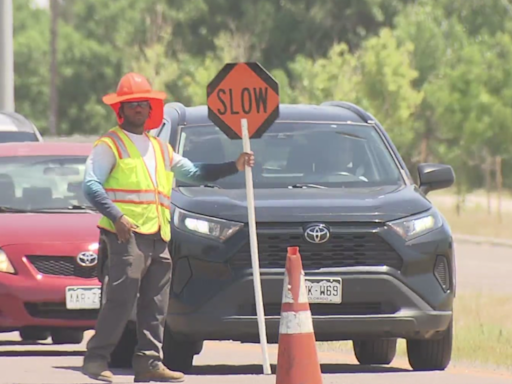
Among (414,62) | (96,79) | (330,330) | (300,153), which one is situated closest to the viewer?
(330,330)

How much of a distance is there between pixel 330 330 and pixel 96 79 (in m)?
74.1

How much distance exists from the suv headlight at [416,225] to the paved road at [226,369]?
888mm

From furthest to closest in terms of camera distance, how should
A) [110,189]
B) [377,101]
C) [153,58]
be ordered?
[153,58] → [377,101] → [110,189]

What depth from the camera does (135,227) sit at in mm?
9180

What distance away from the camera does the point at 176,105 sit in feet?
38.8

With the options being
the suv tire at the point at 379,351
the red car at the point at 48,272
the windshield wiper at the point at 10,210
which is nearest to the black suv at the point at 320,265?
the suv tire at the point at 379,351

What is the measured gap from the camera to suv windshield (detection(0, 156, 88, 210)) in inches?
508

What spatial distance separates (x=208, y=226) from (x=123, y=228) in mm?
960

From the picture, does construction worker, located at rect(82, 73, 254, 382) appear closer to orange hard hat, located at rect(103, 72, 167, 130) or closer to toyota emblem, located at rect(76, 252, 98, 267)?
orange hard hat, located at rect(103, 72, 167, 130)

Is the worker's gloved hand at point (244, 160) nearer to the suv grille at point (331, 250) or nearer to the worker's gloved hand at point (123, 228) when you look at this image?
the suv grille at point (331, 250)

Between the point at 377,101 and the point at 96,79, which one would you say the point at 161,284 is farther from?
the point at 96,79

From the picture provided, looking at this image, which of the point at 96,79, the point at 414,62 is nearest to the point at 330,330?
the point at 414,62

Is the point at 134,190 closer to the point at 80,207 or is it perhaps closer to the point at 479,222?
the point at 80,207

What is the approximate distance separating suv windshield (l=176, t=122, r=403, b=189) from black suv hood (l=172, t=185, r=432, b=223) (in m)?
0.39
